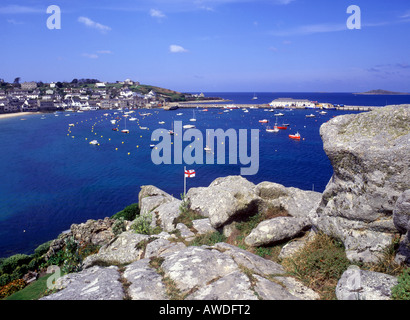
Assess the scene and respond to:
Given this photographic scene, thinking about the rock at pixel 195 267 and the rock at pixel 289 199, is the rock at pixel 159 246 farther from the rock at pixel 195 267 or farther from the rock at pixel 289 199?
the rock at pixel 289 199

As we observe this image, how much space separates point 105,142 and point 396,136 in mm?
90194

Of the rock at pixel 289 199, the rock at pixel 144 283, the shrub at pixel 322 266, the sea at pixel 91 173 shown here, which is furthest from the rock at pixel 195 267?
the sea at pixel 91 173

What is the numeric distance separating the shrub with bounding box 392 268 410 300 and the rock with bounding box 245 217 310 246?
17.4ft

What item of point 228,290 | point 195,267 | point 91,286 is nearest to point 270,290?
point 228,290

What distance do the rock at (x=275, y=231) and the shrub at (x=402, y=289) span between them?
530 cm

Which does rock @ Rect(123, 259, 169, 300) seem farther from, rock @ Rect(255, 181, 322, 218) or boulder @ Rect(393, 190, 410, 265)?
rock @ Rect(255, 181, 322, 218)

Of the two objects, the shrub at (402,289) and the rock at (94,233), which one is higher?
the shrub at (402,289)

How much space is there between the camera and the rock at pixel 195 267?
7.05 m

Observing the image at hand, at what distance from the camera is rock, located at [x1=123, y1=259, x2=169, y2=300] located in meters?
6.67

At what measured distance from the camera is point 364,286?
6445 millimetres

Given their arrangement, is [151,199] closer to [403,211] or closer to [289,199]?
[289,199]

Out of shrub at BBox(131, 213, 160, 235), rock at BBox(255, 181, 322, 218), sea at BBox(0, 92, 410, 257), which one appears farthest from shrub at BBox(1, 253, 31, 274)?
rock at BBox(255, 181, 322, 218)

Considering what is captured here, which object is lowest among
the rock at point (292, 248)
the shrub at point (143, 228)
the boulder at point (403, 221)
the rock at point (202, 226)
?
the shrub at point (143, 228)
